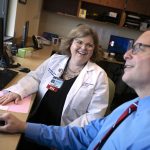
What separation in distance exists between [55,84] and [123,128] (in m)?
0.98

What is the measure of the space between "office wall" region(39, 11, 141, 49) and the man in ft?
11.7

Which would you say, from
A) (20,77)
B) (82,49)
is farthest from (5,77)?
(82,49)

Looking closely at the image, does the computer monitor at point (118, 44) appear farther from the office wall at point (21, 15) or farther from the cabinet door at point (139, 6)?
the office wall at point (21, 15)

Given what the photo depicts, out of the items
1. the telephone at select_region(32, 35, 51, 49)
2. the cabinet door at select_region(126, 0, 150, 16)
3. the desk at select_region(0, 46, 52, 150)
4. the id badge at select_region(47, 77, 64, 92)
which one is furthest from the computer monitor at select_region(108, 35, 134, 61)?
the id badge at select_region(47, 77, 64, 92)

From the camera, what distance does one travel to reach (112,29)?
4.69 m

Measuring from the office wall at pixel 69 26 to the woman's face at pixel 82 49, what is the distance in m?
2.74

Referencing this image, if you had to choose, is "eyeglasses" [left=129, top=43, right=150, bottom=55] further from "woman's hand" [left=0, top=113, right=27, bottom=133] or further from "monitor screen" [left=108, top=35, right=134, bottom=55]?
"monitor screen" [left=108, top=35, right=134, bottom=55]

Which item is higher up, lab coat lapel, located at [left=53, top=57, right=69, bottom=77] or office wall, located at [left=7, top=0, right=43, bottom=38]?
office wall, located at [left=7, top=0, right=43, bottom=38]

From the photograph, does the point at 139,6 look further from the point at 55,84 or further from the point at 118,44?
the point at 55,84

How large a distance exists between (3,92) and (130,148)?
104cm

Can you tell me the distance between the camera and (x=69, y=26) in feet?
15.5

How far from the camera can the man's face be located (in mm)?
1008

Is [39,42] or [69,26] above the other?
[69,26]

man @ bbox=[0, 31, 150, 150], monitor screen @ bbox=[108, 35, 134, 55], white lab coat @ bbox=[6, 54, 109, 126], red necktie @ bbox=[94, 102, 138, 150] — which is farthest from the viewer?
monitor screen @ bbox=[108, 35, 134, 55]
